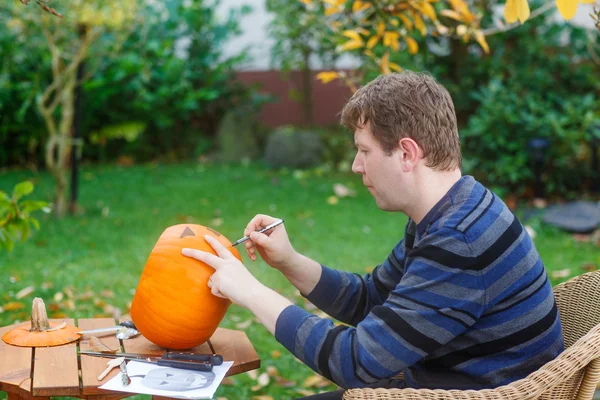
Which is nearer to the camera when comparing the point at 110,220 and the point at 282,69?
the point at 110,220

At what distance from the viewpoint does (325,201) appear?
836 cm

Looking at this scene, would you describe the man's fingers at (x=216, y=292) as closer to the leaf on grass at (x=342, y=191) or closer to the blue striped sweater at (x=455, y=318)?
the blue striped sweater at (x=455, y=318)

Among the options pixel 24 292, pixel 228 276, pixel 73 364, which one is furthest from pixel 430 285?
pixel 24 292

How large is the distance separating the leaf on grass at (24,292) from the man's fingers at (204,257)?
10.4 feet

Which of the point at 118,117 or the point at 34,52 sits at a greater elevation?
the point at 34,52

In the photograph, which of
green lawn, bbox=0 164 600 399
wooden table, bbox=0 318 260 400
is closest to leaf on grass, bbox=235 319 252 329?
green lawn, bbox=0 164 600 399

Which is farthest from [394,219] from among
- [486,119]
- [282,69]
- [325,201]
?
[282,69]

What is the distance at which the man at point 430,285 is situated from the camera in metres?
1.82

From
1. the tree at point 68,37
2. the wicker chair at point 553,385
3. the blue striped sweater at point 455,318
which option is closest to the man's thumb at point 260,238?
the blue striped sweater at point 455,318

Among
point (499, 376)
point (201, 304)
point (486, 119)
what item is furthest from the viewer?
point (486, 119)

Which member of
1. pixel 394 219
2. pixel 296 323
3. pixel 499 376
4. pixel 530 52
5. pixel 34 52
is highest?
pixel 34 52

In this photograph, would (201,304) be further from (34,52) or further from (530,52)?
(34,52)

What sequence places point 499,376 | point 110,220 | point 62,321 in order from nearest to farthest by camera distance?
point 499,376, point 62,321, point 110,220

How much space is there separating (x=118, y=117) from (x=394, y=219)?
215 inches
